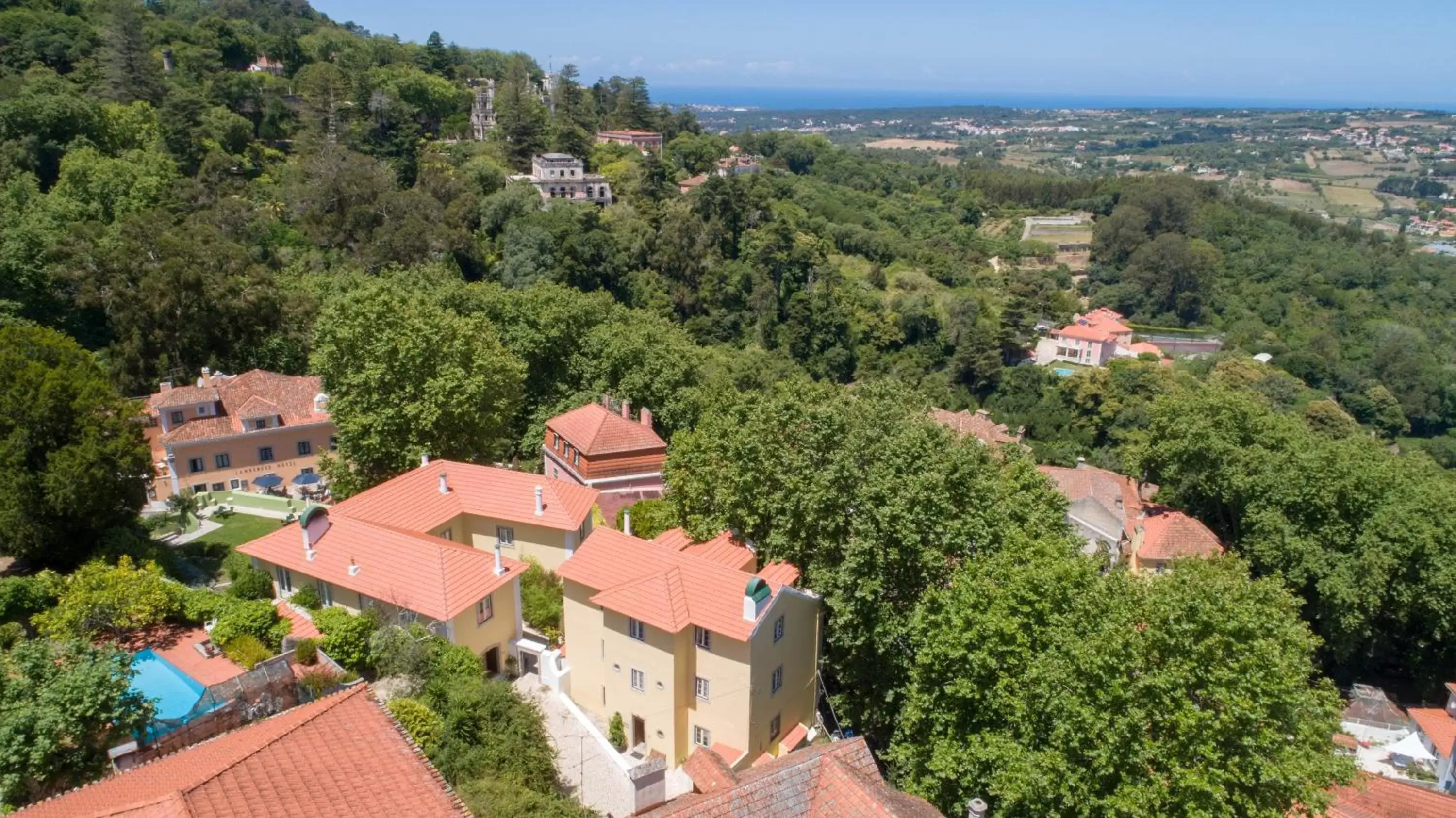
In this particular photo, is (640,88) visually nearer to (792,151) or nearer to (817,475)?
(792,151)

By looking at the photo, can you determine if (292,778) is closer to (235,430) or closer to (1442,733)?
(235,430)

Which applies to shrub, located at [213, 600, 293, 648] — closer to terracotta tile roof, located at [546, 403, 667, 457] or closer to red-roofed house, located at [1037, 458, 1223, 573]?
terracotta tile roof, located at [546, 403, 667, 457]

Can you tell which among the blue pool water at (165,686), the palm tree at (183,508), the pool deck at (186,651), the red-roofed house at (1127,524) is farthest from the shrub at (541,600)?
the red-roofed house at (1127,524)

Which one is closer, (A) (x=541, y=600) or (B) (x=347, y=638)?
(B) (x=347, y=638)

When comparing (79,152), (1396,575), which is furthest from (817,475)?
(79,152)

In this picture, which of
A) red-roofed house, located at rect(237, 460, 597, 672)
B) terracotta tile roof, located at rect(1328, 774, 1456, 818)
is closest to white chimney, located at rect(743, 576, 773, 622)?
red-roofed house, located at rect(237, 460, 597, 672)

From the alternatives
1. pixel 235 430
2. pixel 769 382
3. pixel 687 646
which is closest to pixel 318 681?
pixel 687 646

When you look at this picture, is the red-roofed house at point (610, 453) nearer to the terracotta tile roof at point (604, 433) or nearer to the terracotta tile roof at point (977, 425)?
the terracotta tile roof at point (604, 433)
